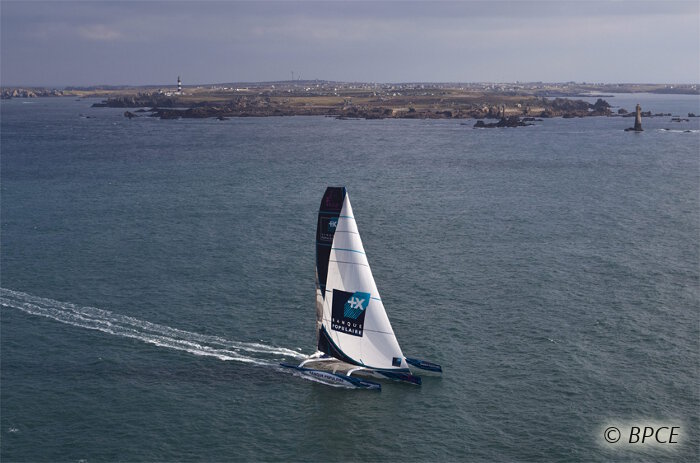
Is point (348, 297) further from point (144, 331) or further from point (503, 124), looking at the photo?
point (503, 124)

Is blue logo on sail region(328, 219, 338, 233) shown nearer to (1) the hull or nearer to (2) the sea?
(1) the hull

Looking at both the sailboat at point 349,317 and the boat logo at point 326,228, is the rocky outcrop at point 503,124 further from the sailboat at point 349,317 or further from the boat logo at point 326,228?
the sailboat at point 349,317

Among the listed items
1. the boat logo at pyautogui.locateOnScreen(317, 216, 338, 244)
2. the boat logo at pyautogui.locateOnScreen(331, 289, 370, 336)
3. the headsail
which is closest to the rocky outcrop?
the boat logo at pyautogui.locateOnScreen(317, 216, 338, 244)

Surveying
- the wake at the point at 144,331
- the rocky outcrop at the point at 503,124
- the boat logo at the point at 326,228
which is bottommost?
the wake at the point at 144,331

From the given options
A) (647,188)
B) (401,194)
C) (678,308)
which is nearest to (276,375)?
(678,308)

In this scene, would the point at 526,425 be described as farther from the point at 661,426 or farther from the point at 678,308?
the point at 678,308

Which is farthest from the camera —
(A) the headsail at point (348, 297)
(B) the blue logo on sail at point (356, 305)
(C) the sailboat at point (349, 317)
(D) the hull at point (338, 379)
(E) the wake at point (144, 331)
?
(E) the wake at point (144, 331)

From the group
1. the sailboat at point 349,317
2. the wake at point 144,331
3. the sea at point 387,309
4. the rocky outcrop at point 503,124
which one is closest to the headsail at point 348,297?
the sailboat at point 349,317
